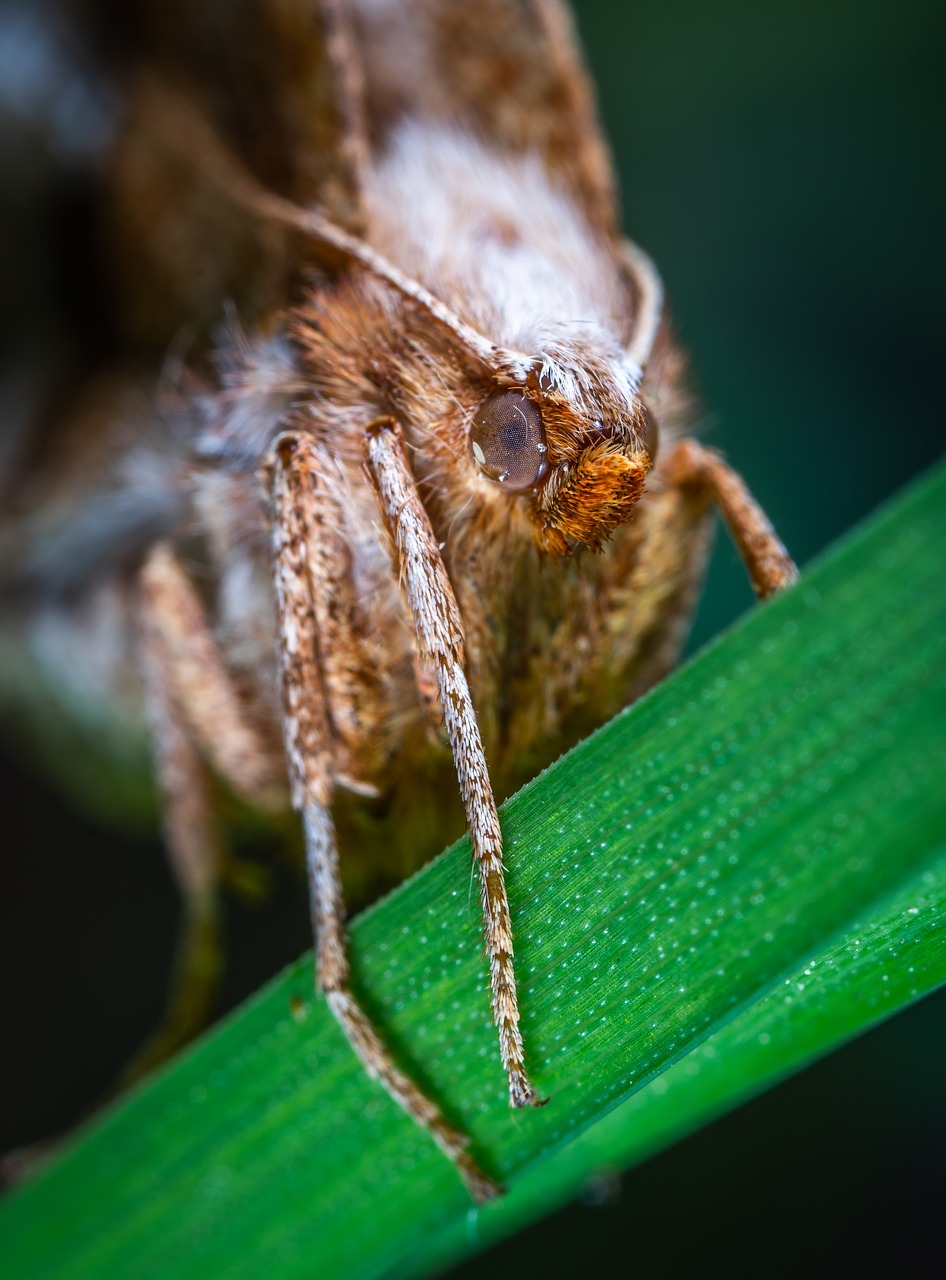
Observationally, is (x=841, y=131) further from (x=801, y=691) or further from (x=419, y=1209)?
(x=419, y=1209)

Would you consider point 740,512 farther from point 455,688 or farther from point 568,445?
point 455,688

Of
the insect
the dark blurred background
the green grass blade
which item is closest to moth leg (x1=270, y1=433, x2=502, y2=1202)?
the insect

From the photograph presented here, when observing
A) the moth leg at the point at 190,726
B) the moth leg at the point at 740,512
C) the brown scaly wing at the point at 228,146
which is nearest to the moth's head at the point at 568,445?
the moth leg at the point at 740,512

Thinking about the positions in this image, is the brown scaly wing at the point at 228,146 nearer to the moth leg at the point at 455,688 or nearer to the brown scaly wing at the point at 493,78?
the brown scaly wing at the point at 493,78

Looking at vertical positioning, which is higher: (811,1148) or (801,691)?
(801,691)

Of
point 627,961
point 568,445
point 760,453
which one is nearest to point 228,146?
point 568,445

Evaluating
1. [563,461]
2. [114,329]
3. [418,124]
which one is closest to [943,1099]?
[563,461]
